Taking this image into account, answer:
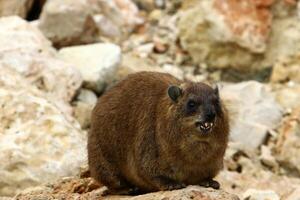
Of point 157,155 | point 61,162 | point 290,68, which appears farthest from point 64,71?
point 157,155

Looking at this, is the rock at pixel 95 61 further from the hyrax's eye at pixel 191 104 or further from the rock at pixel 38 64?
the hyrax's eye at pixel 191 104

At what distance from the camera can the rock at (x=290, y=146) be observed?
14.0m

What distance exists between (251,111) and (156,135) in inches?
254

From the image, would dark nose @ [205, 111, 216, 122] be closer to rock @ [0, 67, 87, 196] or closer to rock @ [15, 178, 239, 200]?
rock @ [15, 178, 239, 200]

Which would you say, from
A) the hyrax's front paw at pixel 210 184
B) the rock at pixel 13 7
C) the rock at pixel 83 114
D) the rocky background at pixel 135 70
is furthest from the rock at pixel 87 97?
the hyrax's front paw at pixel 210 184

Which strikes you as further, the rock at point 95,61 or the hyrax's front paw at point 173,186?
the rock at point 95,61

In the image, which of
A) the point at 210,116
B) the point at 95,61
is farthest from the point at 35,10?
the point at 210,116

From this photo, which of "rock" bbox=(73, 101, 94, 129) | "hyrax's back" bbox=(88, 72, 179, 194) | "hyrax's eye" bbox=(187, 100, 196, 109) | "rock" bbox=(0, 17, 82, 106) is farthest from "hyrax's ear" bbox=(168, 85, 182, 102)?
"rock" bbox=(73, 101, 94, 129)

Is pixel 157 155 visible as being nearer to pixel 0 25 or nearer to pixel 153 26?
pixel 0 25

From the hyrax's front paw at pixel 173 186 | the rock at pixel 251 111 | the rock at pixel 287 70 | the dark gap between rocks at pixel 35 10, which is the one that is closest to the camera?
the hyrax's front paw at pixel 173 186

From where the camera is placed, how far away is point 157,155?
28.9ft

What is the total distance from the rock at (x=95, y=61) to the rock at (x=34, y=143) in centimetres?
263

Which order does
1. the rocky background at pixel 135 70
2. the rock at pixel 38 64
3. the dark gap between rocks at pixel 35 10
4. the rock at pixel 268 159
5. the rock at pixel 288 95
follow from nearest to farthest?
the rocky background at pixel 135 70 < the rock at pixel 38 64 < the rock at pixel 268 159 < the rock at pixel 288 95 < the dark gap between rocks at pixel 35 10

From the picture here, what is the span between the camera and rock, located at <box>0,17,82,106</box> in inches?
547
